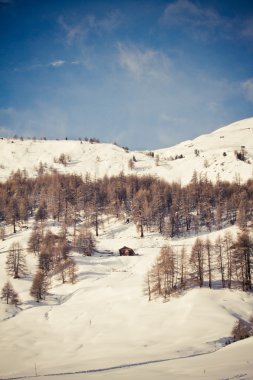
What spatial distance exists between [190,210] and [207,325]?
7522cm

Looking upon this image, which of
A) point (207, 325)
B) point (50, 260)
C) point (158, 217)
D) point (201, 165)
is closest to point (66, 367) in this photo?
point (207, 325)

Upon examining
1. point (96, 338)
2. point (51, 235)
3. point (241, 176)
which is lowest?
point (96, 338)

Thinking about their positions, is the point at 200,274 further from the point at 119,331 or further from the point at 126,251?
the point at 126,251

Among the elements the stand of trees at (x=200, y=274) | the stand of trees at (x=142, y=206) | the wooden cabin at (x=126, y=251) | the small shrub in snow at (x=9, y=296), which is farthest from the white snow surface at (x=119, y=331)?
the stand of trees at (x=142, y=206)

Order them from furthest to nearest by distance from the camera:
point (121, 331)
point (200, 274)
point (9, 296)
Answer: point (9, 296)
point (200, 274)
point (121, 331)

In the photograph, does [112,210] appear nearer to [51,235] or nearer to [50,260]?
[51,235]

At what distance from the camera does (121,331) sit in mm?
45375

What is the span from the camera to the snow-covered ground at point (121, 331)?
2439 cm

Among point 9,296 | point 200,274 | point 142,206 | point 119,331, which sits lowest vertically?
point 119,331

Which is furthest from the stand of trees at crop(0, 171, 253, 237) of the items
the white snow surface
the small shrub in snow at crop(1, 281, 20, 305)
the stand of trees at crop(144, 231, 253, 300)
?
the small shrub in snow at crop(1, 281, 20, 305)

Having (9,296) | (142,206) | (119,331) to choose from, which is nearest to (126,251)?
(142,206)

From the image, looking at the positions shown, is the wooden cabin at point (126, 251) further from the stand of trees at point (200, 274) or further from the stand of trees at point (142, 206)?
the stand of trees at point (200, 274)

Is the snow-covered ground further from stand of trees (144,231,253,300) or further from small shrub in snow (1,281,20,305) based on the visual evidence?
stand of trees (144,231,253,300)

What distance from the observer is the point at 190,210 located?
117125 millimetres
